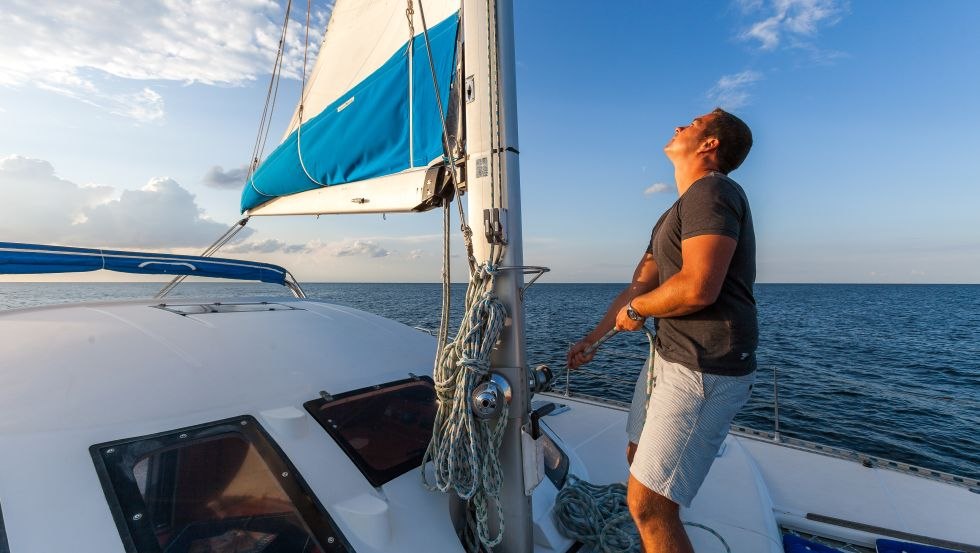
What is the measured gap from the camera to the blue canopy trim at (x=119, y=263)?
8.63 ft

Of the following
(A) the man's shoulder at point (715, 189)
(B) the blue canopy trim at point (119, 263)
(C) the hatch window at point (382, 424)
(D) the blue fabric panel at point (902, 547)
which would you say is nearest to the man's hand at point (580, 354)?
(C) the hatch window at point (382, 424)

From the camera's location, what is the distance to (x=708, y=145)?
6.36 feet

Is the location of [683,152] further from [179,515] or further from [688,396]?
[179,515]

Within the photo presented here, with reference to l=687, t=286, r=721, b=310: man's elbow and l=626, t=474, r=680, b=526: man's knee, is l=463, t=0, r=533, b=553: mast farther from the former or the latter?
l=687, t=286, r=721, b=310: man's elbow

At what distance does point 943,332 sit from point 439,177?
46326mm

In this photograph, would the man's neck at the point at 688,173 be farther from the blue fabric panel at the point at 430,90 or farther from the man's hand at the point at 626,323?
the blue fabric panel at the point at 430,90

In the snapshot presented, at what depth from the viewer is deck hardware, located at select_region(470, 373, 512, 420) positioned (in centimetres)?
174

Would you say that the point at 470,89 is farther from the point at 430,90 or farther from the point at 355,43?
the point at 355,43

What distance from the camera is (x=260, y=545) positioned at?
4.86ft

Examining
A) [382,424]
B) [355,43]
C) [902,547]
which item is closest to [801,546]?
[902,547]

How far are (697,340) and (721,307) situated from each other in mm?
162

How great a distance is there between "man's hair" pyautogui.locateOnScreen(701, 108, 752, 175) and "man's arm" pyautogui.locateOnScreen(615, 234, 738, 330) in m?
0.47

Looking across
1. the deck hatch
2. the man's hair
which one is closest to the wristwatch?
the man's hair

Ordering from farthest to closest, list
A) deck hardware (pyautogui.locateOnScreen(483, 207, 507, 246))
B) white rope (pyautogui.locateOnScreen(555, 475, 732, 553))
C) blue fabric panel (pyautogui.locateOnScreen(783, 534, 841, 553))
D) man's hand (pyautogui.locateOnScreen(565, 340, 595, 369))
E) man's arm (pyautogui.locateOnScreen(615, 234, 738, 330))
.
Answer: blue fabric panel (pyautogui.locateOnScreen(783, 534, 841, 553))
man's hand (pyautogui.locateOnScreen(565, 340, 595, 369))
white rope (pyautogui.locateOnScreen(555, 475, 732, 553))
deck hardware (pyautogui.locateOnScreen(483, 207, 507, 246))
man's arm (pyautogui.locateOnScreen(615, 234, 738, 330))
